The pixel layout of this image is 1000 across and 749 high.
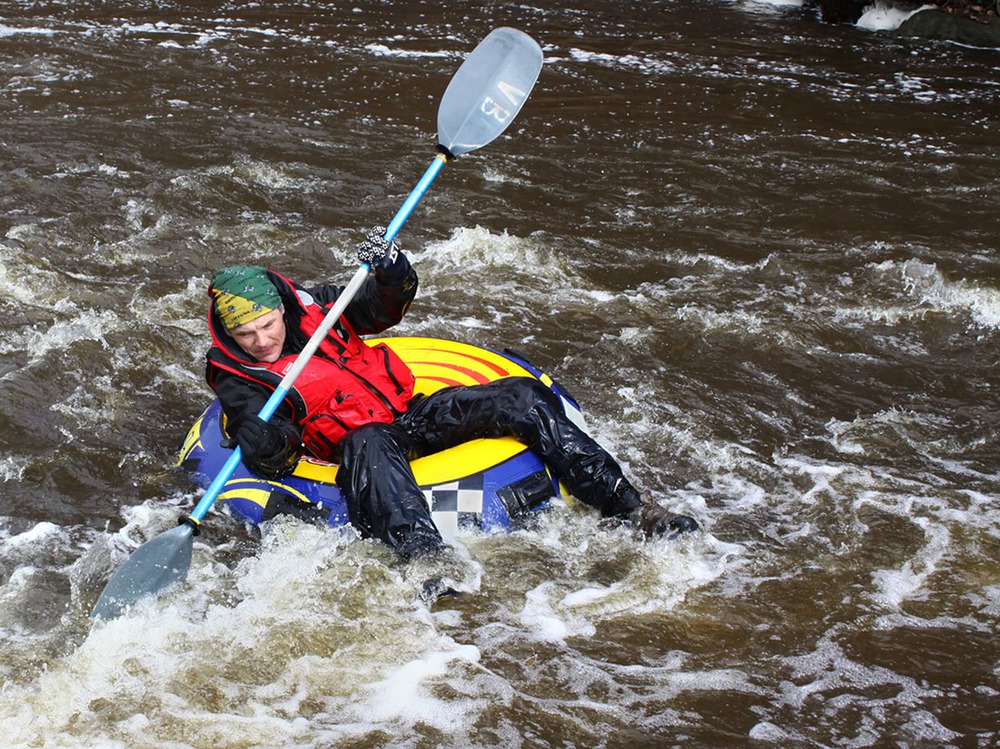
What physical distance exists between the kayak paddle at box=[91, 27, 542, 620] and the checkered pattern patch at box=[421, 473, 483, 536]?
625 millimetres

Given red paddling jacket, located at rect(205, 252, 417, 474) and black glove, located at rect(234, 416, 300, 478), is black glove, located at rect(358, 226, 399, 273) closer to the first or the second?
red paddling jacket, located at rect(205, 252, 417, 474)

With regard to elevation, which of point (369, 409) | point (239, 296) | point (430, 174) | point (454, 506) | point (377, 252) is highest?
point (430, 174)

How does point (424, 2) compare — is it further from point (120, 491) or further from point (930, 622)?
point (930, 622)

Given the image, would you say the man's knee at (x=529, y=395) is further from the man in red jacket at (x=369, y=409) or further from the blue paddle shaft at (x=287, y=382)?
the blue paddle shaft at (x=287, y=382)

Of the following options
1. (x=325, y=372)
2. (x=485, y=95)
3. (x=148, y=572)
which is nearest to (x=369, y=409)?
(x=325, y=372)

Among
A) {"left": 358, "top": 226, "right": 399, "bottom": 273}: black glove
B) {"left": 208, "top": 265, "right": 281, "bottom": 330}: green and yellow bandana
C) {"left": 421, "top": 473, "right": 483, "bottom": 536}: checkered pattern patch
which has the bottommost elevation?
{"left": 421, "top": 473, "right": 483, "bottom": 536}: checkered pattern patch

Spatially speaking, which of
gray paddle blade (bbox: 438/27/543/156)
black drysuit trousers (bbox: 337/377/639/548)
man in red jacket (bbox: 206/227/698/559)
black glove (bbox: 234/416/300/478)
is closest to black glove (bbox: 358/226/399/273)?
man in red jacket (bbox: 206/227/698/559)

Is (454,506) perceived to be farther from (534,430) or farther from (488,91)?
(488,91)

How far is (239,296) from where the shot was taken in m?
3.97

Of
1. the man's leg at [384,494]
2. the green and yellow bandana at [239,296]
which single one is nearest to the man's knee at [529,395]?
the man's leg at [384,494]

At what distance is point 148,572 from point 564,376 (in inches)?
92.1

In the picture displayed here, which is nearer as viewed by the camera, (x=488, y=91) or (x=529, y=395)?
(x=529, y=395)

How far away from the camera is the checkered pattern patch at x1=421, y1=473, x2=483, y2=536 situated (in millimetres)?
4023

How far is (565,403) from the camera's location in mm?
4512
